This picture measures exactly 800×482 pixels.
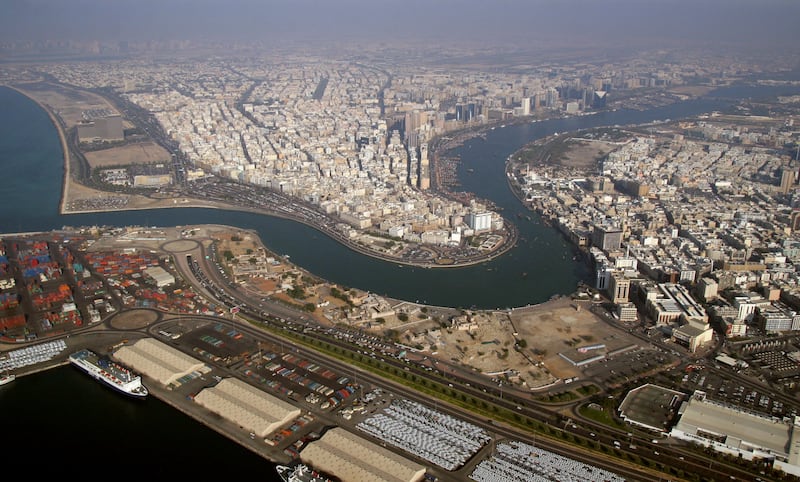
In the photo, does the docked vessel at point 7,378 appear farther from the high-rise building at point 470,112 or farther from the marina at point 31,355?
the high-rise building at point 470,112

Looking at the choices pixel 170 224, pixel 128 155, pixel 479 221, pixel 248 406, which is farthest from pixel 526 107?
pixel 248 406

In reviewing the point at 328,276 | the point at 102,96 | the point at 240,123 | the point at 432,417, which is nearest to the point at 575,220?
the point at 328,276

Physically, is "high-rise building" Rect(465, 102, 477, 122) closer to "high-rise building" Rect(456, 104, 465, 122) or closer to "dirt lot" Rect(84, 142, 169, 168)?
"high-rise building" Rect(456, 104, 465, 122)

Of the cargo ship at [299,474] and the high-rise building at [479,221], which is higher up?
the high-rise building at [479,221]

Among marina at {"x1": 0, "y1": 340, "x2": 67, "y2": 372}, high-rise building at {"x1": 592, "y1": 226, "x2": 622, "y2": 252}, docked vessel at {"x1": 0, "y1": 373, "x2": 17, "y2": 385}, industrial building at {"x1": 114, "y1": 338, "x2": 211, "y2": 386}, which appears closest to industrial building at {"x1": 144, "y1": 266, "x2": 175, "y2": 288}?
marina at {"x1": 0, "y1": 340, "x2": 67, "y2": 372}

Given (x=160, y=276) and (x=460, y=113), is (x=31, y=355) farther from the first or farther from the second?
(x=460, y=113)

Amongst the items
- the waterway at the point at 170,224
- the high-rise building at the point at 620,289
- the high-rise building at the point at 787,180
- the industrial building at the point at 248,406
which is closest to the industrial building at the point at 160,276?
the waterway at the point at 170,224
